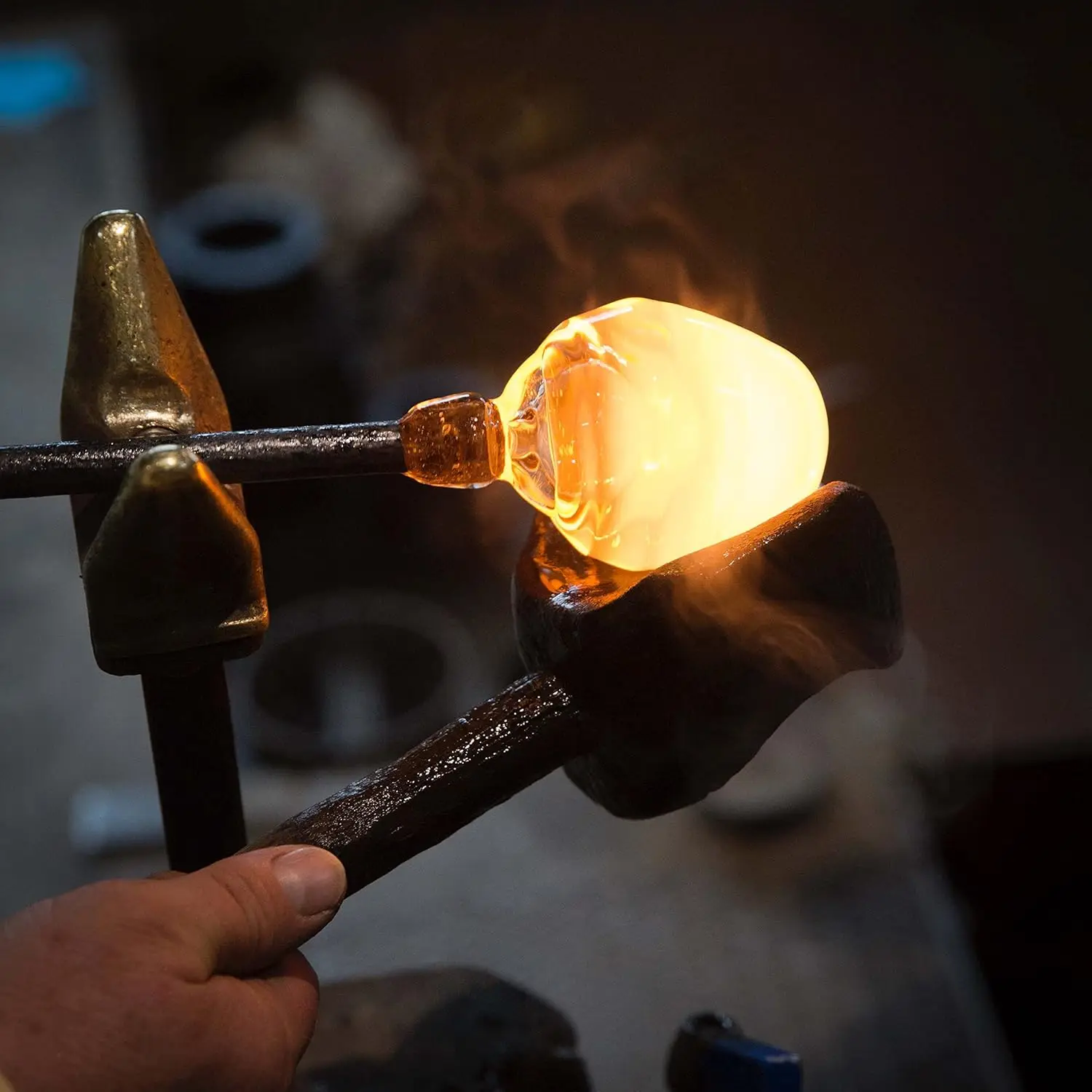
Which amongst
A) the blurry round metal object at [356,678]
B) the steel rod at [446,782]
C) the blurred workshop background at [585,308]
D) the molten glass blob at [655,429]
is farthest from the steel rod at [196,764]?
the blurry round metal object at [356,678]

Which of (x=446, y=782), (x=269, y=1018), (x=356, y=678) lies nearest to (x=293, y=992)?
(x=269, y=1018)

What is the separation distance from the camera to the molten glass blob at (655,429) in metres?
0.63

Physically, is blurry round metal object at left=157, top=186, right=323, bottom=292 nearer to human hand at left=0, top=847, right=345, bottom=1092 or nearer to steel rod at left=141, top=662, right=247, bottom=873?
steel rod at left=141, top=662, right=247, bottom=873

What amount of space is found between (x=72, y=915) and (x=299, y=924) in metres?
0.11

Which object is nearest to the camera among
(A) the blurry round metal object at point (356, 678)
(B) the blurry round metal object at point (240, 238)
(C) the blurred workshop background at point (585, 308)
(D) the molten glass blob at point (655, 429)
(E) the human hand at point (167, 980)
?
(E) the human hand at point (167, 980)

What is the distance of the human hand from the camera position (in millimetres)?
506

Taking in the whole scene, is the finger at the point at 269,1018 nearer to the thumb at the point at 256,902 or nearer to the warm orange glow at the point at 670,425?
the thumb at the point at 256,902

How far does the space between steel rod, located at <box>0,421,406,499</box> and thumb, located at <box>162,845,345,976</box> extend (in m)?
0.19

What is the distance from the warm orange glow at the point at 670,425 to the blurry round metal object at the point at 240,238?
783 millimetres

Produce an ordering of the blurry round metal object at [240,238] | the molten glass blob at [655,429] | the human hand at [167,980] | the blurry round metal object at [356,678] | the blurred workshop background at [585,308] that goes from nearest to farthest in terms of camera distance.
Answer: the human hand at [167,980] → the molten glass blob at [655,429] → the blurred workshop background at [585,308] → the blurry round metal object at [356,678] → the blurry round metal object at [240,238]

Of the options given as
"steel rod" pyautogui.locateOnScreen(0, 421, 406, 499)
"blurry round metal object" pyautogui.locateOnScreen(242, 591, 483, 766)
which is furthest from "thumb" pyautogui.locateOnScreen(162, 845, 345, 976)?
"blurry round metal object" pyautogui.locateOnScreen(242, 591, 483, 766)

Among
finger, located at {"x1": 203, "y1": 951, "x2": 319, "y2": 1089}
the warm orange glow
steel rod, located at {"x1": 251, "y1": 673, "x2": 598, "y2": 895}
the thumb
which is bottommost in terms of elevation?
finger, located at {"x1": 203, "y1": 951, "x2": 319, "y2": 1089}

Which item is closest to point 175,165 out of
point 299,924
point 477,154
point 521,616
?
point 477,154

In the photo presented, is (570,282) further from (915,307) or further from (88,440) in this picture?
(88,440)
